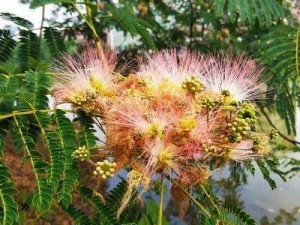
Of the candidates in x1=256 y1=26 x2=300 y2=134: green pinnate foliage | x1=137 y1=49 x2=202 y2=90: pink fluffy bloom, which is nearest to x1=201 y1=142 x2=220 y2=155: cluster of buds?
x1=137 y1=49 x2=202 y2=90: pink fluffy bloom

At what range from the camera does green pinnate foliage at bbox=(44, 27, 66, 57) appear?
198 cm

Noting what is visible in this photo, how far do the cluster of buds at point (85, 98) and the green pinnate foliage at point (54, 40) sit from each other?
2.72 ft

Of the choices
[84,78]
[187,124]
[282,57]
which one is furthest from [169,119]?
[282,57]

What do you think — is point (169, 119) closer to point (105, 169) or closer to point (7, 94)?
point (105, 169)

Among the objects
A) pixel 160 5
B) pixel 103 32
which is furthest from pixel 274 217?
pixel 103 32

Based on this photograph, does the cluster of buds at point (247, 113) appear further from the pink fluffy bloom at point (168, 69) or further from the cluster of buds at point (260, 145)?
the pink fluffy bloom at point (168, 69)

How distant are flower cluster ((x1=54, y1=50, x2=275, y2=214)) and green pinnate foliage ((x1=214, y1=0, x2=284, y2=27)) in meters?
0.64

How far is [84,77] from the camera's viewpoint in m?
1.33

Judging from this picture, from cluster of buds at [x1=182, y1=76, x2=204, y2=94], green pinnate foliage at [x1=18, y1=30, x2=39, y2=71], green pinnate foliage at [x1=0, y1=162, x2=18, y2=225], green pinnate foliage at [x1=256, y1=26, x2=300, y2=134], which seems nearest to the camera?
green pinnate foliage at [x1=0, y1=162, x2=18, y2=225]

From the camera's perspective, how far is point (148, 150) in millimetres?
1019

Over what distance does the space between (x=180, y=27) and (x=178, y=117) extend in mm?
2973

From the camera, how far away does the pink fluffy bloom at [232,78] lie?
1263 mm

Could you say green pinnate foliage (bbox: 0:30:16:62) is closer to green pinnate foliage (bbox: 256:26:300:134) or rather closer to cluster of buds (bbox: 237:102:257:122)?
green pinnate foliage (bbox: 256:26:300:134)

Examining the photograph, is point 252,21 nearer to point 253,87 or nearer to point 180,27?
point 253,87
